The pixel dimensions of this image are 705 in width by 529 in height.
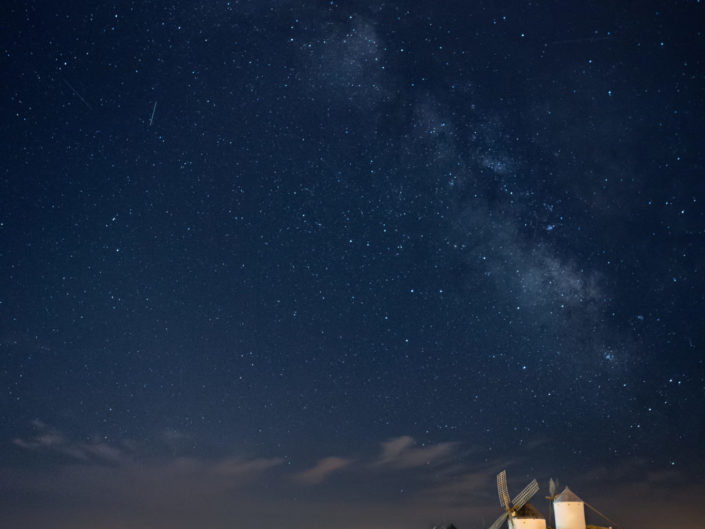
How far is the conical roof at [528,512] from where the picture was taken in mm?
44125

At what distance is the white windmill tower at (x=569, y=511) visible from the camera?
42.7m

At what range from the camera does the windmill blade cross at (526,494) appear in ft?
151

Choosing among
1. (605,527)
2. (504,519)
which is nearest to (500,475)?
(504,519)

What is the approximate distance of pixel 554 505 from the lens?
145ft

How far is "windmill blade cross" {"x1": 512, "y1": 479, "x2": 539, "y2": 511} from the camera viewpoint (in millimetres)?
46062

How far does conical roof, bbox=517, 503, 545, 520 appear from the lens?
44.1 metres

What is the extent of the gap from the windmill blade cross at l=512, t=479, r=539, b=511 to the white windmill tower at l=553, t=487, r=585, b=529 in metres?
2.70

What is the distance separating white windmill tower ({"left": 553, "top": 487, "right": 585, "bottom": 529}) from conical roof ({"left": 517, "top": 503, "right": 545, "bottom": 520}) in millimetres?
1218

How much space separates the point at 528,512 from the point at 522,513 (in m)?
0.44

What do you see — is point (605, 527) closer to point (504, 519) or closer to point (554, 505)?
point (554, 505)

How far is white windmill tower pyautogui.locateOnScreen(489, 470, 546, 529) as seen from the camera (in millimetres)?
43812

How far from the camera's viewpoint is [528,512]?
44500mm

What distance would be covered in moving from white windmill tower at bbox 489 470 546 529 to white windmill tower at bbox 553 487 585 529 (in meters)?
1.25

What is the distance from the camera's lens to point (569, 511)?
43062 mm
